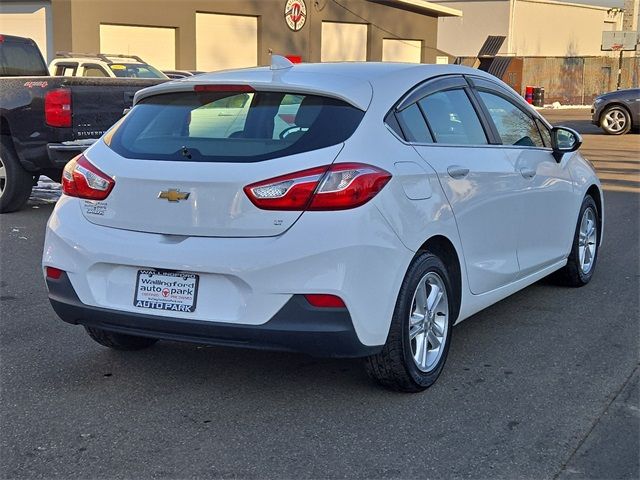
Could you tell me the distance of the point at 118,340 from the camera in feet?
16.4

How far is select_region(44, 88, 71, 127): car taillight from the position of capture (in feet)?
30.4

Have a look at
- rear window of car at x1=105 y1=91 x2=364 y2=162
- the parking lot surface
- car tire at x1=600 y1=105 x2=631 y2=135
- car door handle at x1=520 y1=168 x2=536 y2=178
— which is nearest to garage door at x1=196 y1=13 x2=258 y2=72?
car tire at x1=600 y1=105 x2=631 y2=135

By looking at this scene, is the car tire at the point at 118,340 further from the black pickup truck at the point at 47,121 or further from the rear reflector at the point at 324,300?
the black pickup truck at the point at 47,121

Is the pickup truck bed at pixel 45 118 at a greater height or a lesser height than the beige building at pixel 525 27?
lesser

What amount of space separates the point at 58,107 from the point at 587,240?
560 cm

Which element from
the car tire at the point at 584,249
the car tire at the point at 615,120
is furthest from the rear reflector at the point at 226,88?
the car tire at the point at 615,120

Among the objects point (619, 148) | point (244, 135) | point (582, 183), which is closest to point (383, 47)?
point (619, 148)

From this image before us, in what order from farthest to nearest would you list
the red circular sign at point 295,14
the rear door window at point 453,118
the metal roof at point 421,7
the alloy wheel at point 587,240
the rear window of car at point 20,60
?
1. the metal roof at point 421,7
2. the red circular sign at point 295,14
3. the rear window of car at point 20,60
4. the alloy wheel at point 587,240
5. the rear door window at point 453,118

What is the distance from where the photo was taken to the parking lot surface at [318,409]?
369 cm

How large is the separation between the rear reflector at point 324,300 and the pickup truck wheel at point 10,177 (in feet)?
22.6

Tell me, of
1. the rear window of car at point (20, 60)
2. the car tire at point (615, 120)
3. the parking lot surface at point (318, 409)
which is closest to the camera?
the parking lot surface at point (318, 409)

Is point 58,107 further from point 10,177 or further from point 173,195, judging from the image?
point 173,195

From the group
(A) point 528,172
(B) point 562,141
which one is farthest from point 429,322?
(B) point 562,141

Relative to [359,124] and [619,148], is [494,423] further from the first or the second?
[619,148]
